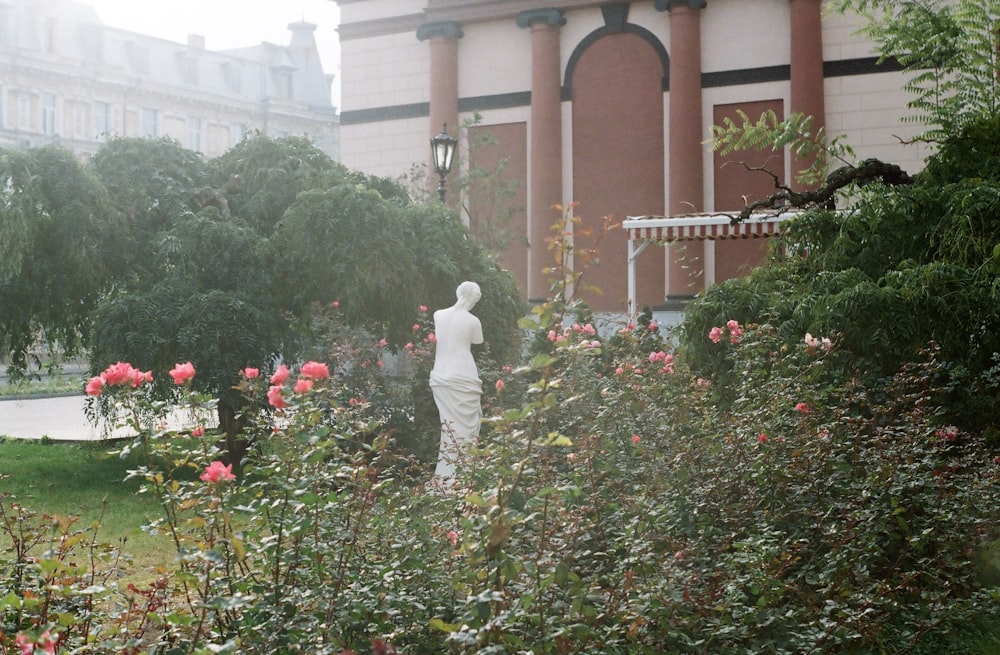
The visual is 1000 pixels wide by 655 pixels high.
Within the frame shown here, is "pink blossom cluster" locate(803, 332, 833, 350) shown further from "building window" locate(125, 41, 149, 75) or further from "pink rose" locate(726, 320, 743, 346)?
"building window" locate(125, 41, 149, 75)

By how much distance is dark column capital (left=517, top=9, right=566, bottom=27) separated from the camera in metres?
21.3

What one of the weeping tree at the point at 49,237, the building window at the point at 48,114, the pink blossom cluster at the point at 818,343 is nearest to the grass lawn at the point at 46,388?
the weeping tree at the point at 49,237

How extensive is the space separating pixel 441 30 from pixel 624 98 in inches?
165

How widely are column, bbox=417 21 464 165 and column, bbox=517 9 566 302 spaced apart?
1.80 metres

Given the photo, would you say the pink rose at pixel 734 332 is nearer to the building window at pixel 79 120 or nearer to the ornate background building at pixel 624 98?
the ornate background building at pixel 624 98

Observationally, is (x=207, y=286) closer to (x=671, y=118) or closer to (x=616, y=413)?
(x=616, y=413)

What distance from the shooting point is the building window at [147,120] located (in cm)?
5573

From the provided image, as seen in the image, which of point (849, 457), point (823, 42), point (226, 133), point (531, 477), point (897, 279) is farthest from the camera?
point (226, 133)

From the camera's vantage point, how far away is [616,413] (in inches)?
277

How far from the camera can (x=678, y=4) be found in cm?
2038

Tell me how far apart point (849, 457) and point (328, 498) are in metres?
2.73

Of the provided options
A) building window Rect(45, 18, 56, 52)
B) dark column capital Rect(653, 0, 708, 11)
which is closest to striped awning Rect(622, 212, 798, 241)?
dark column capital Rect(653, 0, 708, 11)

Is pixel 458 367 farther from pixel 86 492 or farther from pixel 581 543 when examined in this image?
pixel 581 543

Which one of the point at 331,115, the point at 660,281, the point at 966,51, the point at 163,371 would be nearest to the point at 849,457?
the point at 966,51
